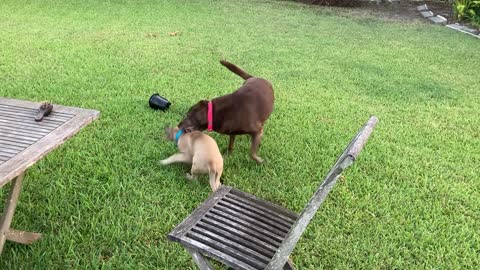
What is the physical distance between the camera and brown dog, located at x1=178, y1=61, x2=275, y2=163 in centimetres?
327

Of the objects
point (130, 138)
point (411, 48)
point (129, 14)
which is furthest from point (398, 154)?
point (129, 14)

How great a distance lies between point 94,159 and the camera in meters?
3.29

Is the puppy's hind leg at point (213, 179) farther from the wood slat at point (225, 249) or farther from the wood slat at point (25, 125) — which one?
the wood slat at point (25, 125)

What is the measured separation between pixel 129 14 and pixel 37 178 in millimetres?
6382

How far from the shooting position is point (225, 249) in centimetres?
191

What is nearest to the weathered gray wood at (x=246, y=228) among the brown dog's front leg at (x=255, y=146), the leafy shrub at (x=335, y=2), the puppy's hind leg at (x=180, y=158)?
the puppy's hind leg at (x=180, y=158)

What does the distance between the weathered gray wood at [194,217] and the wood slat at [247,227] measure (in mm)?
45

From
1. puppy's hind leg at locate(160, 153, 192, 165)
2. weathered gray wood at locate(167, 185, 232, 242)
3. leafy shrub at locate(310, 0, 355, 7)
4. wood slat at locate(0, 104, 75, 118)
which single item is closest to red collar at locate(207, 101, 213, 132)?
puppy's hind leg at locate(160, 153, 192, 165)

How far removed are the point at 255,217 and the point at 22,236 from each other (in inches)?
48.1

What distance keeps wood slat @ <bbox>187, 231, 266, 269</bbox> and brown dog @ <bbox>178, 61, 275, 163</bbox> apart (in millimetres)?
1365

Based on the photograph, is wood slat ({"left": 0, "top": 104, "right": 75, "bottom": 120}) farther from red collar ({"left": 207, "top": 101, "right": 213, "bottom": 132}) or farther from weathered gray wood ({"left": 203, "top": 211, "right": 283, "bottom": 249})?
red collar ({"left": 207, "top": 101, "right": 213, "bottom": 132})

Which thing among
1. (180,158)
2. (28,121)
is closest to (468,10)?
(180,158)

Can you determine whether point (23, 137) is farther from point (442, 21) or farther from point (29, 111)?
point (442, 21)

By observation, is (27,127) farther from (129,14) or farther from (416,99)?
(129,14)
